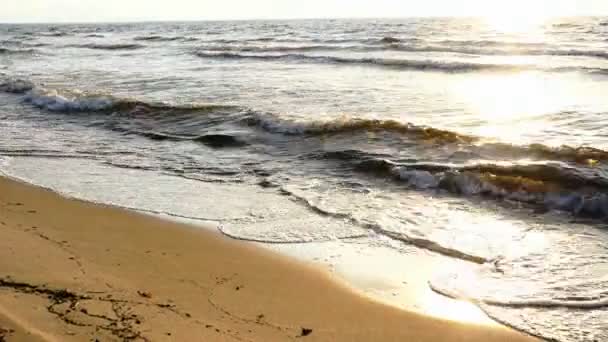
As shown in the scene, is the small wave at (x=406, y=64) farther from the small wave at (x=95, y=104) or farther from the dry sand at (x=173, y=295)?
the dry sand at (x=173, y=295)

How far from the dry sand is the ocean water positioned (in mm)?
614

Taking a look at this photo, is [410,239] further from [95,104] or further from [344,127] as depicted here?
[95,104]

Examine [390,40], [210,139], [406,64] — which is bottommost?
[210,139]

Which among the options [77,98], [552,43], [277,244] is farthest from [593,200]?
[552,43]

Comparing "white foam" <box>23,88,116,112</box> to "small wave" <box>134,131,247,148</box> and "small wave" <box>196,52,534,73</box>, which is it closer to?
"small wave" <box>134,131,247,148</box>

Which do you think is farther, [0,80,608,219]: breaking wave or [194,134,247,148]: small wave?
[194,134,247,148]: small wave

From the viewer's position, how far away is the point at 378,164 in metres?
8.25

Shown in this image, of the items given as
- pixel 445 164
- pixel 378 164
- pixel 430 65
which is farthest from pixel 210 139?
pixel 430 65

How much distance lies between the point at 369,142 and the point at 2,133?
6.37m

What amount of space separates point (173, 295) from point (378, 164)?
4669 mm

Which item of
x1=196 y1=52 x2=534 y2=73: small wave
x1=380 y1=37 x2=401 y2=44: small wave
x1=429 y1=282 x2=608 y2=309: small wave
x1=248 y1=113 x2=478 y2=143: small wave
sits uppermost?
x1=380 y1=37 x2=401 y2=44: small wave

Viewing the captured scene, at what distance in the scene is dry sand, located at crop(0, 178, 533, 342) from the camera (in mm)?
3412

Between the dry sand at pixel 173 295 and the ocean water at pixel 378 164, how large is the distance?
61 cm

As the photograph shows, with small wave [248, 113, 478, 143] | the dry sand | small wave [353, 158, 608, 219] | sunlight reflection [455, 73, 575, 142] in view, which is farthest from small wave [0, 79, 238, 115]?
the dry sand
